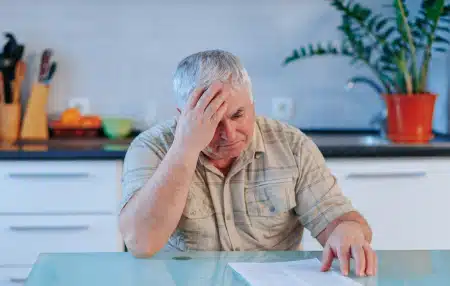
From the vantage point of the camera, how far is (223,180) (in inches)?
74.5

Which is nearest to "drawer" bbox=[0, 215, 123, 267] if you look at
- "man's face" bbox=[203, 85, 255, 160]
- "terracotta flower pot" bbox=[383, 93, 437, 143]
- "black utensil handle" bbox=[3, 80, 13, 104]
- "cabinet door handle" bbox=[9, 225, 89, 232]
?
"cabinet door handle" bbox=[9, 225, 89, 232]

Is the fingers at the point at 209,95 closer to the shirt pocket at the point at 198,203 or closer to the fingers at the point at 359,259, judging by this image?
the shirt pocket at the point at 198,203

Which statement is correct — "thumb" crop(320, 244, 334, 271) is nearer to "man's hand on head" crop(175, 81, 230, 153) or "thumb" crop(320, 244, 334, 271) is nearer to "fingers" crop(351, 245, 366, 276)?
"fingers" crop(351, 245, 366, 276)

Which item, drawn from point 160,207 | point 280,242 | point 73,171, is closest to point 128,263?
point 160,207

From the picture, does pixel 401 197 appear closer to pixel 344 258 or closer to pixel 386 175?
pixel 386 175

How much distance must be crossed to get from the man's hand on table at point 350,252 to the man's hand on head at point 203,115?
38 centimetres

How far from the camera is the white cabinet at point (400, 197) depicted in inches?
108

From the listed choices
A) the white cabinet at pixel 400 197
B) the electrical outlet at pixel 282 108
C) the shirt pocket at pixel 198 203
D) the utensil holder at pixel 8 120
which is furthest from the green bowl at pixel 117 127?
the shirt pocket at pixel 198 203

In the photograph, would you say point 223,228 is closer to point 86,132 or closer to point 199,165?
point 199,165

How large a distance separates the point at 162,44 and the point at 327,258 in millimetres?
1959

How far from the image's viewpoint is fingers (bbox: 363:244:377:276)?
1488mm

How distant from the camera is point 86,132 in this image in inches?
127

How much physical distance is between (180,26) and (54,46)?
57 centimetres

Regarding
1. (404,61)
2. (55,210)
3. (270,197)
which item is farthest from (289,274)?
(404,61)
